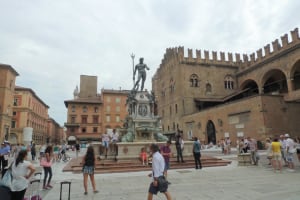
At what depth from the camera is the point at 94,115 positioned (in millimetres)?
53906

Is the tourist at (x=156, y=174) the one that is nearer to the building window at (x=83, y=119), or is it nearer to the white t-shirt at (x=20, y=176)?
the white t-shirt at (x=20, y=176)

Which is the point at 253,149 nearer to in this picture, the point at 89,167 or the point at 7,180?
the point at 89,167

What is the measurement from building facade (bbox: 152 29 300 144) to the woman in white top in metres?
23.5

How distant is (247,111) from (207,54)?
16.6 m

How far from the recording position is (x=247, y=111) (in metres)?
24.8

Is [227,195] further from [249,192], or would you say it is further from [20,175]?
Answer: [20,175]

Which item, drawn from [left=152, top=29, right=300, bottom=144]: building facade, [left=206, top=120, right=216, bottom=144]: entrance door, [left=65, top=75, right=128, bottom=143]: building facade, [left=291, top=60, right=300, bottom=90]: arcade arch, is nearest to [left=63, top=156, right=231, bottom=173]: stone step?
[left=152, top=29, right=300, bottom=144]: building facade

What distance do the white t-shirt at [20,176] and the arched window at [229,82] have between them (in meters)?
38.4

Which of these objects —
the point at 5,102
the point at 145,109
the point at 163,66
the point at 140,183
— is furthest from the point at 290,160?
the point at 5,102

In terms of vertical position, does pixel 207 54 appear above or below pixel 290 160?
Result: above

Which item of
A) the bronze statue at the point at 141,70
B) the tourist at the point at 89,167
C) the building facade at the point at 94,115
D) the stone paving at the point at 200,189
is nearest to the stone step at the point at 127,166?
the stone paving at the point at 200,189

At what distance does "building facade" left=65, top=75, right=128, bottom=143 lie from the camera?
170 ft

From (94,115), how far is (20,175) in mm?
51315

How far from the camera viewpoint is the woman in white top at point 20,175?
12.7 ft
